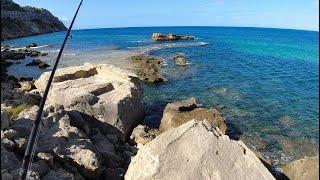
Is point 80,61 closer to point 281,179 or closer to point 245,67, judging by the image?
point 245,67

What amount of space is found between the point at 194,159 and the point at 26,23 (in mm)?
142647

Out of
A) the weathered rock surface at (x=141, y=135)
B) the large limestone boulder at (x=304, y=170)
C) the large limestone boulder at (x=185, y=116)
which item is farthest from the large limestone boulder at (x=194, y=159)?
the large limestone boulder at (x=185, y=116)

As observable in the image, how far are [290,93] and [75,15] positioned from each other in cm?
3436

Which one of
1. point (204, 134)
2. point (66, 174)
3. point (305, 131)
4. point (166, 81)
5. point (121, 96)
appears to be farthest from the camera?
point (166, 81)

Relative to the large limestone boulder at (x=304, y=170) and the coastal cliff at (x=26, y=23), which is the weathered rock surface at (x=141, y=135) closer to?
the large limestone boulder at (x=304, y=170)

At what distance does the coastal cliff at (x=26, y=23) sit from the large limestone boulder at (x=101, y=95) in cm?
8097

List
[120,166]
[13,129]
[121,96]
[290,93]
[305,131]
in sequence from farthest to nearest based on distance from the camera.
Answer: [290,93], [305,131], [121,96], [120,166], [13,129]

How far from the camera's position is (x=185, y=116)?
24766 millimetres

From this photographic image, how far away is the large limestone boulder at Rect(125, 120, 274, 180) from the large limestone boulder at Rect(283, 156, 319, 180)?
4.02m

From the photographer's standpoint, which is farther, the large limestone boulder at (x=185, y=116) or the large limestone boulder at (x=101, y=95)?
the large limestone boulder at (x=185, y=116)

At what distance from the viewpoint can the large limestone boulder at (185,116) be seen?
24.1 metres

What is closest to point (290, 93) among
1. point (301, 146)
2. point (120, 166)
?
point (301, 146)

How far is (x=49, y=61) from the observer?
59.8 meters

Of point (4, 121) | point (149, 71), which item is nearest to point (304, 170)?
point (4, 121)
